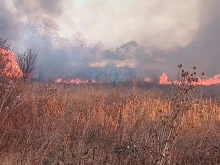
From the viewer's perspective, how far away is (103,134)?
8.80m

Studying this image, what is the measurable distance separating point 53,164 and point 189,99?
2878 millimetres

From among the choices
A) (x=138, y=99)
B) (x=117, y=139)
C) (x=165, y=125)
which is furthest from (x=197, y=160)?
(x=138, y=99)

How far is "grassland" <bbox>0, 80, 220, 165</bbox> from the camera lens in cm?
541

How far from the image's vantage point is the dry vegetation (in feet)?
16.1

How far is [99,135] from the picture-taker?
28.9 ft

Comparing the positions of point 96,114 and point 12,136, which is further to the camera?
point 96,114

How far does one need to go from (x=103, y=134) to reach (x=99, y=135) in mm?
114

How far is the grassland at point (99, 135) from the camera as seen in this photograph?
5.41 meters

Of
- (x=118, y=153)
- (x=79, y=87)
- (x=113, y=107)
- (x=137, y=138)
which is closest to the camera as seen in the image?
(x=118, y=153)

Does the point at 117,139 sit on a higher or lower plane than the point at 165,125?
lower

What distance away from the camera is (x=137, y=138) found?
25.9 ft

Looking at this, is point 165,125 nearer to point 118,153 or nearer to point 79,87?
point 118,153

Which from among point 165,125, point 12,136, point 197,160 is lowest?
point 197,160

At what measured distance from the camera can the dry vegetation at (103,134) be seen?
16.1 ft
